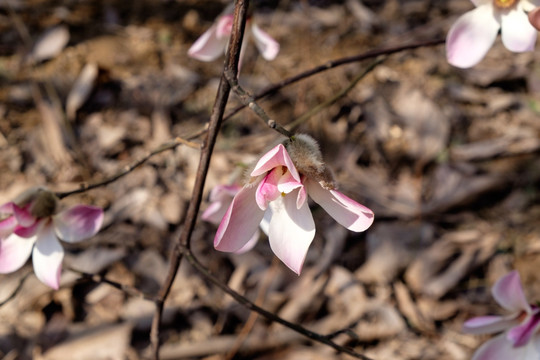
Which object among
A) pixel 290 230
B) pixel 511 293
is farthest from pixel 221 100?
pixel 511 293

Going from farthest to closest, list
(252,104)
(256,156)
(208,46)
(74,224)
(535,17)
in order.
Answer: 1. (256,156)
2. (208,46)
3. (74,224)
4. (535,17)
5. (252,104)

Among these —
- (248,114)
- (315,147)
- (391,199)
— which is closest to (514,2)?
(315,147)

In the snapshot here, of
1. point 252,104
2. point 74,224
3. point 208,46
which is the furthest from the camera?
point 208,46

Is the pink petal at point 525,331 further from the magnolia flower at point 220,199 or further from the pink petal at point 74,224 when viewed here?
the pink petal at point 74,224

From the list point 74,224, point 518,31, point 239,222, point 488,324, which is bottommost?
point 74,224

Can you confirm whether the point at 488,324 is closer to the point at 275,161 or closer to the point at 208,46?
the point at 275,161

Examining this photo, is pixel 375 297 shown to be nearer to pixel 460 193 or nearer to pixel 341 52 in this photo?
pixel 460 193

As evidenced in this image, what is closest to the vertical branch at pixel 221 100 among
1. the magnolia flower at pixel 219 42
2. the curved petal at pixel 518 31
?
the magnolia flower at pixel 219 42
